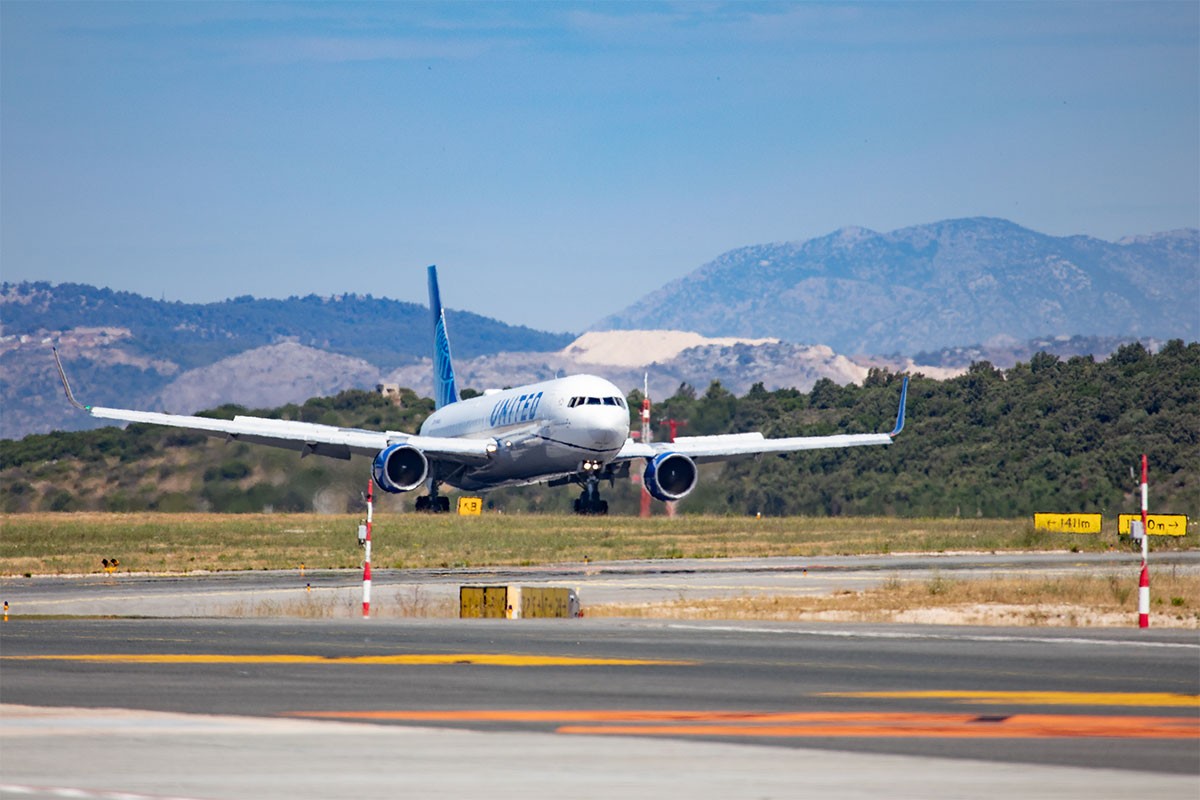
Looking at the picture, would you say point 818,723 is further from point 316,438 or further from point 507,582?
point 316,438

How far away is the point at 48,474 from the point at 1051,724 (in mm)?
96682

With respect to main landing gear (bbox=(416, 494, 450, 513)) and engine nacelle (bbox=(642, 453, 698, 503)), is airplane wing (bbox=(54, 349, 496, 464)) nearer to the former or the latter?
main landing gear (bbox=(416, 494, 450, 513))

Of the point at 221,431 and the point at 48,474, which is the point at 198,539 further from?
the point at 48,474

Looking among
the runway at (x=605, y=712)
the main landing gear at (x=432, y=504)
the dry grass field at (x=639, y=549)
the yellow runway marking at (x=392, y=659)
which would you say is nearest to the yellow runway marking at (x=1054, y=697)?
the runway at (x=605, y=712)

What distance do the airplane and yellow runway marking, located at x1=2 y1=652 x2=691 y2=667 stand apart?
113 ft

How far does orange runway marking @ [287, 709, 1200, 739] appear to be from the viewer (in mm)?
13414

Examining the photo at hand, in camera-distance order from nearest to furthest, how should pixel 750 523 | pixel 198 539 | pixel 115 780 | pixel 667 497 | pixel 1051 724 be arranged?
pixel 115 780 → pixel 1051 724 → pixel 198 539 → pixel 667 497 → pixel 750 523

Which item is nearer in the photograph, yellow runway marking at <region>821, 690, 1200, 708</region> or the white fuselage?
yellow runway marking at <region>821, 690, 1200, 708</region>

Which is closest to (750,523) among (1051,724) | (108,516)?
(108,516)

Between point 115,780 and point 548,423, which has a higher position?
point 548,423

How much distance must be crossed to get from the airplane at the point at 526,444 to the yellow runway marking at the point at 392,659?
34494mm

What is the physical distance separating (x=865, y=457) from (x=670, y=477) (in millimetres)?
45876

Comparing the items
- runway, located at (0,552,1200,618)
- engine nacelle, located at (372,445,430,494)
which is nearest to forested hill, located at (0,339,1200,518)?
engine nacelle, located at (372,445,430,494)

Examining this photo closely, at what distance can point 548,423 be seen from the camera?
5572 centimetres
